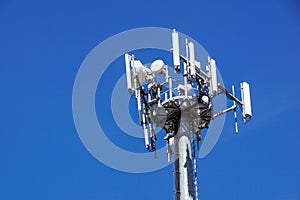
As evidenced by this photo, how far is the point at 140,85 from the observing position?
86.0ft

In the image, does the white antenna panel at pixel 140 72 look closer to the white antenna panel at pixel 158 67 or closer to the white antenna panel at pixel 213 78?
the white antenna panel at pixel 158 67

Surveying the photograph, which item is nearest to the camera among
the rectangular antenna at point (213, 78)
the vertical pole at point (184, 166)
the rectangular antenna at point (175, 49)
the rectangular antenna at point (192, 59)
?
the vertical pole at point (184, 166)

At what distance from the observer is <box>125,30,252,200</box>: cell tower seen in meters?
25.0

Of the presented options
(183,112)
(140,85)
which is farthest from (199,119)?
(140,85)

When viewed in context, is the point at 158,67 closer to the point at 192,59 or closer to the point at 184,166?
the point at 192,59

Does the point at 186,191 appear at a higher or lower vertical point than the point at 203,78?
lower

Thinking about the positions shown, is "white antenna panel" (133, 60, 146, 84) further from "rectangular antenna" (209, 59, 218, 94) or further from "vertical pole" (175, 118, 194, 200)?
"rectangular antenna" (209, 59, 218, 94)

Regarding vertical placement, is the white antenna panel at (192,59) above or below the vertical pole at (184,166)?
above

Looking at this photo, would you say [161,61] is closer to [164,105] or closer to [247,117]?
[164,105]

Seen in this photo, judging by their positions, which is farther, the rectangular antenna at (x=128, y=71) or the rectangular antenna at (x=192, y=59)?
the rectangular antenna at (x=128, y=71)

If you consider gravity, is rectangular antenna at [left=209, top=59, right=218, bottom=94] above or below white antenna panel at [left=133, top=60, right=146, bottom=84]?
below

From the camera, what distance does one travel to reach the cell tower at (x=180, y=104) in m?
25.0

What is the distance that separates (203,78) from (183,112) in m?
1.45

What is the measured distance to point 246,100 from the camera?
1048 inches
